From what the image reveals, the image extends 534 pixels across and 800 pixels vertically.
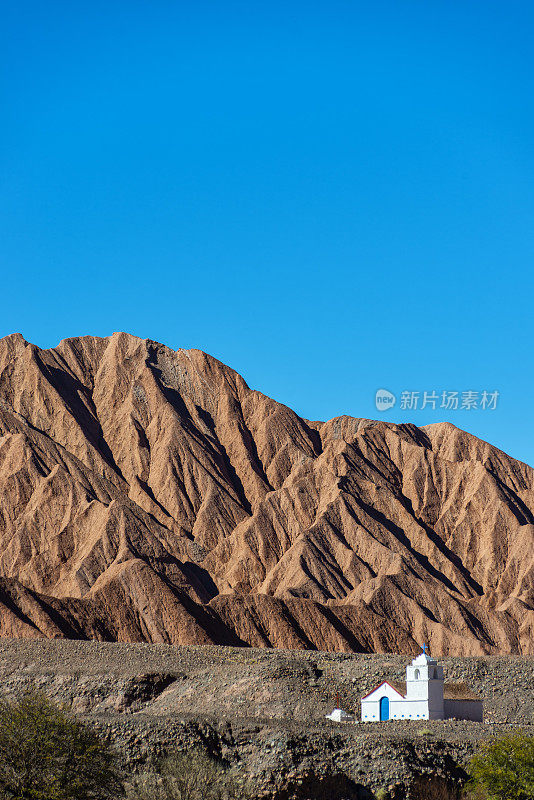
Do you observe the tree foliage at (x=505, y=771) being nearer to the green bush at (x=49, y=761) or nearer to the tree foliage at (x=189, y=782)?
the tree foliage at (x=189, y=782)

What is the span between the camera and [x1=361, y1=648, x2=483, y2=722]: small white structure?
4588 cm

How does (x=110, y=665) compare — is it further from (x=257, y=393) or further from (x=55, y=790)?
(x=257, y=393)

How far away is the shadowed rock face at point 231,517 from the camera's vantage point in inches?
3585

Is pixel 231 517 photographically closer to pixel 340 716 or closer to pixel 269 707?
pixel 269 707

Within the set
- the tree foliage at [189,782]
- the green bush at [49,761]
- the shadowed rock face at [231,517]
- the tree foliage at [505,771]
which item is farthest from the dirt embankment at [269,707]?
the shadowed rock face at [231,517]

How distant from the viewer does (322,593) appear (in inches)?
4038

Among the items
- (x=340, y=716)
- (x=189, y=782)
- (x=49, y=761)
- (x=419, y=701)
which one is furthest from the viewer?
(x=340, y=716)

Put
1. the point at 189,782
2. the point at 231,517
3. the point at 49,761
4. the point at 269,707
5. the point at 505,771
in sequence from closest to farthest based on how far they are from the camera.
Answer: the point at 49,761
the point at 189,782
the point at 505,771
the point at 269,707
the point at 231,517

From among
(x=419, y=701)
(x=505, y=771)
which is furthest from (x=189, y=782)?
(x=419, y=701)

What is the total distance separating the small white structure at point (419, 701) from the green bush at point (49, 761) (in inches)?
729

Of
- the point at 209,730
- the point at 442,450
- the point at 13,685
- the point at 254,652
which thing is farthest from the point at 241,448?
the point at 209,730

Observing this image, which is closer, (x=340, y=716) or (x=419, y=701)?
(x=419, y=701)

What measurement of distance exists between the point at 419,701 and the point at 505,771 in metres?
13.7

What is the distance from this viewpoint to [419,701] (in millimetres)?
45844
